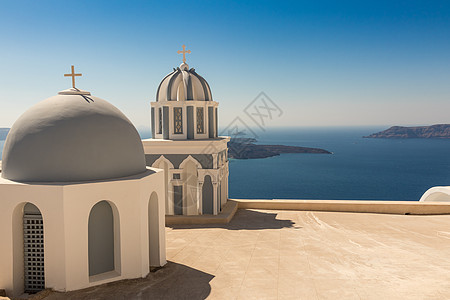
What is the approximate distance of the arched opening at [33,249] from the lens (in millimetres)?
7340

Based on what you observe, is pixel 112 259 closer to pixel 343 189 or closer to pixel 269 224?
pixel 269 224

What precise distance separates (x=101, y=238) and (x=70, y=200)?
126 cm

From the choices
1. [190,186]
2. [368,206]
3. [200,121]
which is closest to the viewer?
[190,186]

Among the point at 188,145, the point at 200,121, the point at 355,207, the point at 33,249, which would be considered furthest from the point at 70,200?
the point at 355,207

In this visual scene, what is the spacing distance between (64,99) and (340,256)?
7893mm

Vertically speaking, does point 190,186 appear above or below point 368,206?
above

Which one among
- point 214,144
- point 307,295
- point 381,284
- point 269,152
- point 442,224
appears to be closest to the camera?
point 307,295

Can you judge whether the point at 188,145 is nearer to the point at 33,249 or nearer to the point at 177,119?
the point at 177,119

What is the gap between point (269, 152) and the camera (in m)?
142

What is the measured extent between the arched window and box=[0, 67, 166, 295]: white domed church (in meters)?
0.02

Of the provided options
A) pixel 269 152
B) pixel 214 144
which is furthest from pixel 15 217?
pixel 269 152

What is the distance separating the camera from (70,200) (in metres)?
6.95

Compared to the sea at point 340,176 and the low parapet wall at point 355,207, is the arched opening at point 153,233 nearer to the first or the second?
the low parapet wall at point 355,207

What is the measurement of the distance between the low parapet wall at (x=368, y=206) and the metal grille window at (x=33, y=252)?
10.8 m
